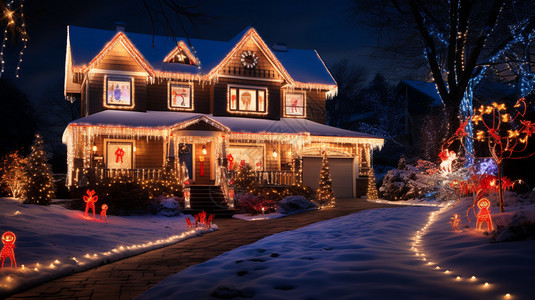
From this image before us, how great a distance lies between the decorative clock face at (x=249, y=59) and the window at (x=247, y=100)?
1.19 meters

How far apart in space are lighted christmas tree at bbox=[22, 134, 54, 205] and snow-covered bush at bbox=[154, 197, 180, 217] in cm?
365

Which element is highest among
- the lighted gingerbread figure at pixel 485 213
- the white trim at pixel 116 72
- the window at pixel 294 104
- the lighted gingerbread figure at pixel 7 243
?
the white trim at pixel 116 72

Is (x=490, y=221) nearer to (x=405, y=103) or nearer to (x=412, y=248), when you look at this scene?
(x=412, y=248)

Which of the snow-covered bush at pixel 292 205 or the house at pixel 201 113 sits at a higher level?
the house at pixel 201 113

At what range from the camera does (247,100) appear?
25.3 m

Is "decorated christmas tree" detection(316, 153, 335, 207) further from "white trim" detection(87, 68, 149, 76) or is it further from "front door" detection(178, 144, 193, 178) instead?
"white trim" detection(87, 68, 149, 76)

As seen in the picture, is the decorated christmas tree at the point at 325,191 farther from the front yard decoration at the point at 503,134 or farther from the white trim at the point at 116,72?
the white trim at the point at 116,72

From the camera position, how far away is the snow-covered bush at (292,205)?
1864 cm

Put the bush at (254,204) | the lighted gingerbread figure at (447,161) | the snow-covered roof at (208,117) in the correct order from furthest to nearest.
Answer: the snow-covered roof at (208,117), the lighted gingerbread figure at (447,161), the bush at (254,204)

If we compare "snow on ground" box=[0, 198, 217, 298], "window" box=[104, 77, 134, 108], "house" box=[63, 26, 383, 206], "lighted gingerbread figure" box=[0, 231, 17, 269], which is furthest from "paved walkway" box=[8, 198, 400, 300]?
"window" box=[104, 77, 134, 108]

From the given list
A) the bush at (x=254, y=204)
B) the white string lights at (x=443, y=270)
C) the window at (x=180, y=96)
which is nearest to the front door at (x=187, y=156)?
the window at (x=180, y=96)

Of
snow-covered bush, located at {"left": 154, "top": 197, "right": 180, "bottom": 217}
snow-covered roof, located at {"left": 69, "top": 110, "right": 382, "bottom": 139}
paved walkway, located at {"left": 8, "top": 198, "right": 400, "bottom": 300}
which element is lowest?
paved walkway, located at {"left": 8, "top": 198, "right": 400, "bottom": 300}

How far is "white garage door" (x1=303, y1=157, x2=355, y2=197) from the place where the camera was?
1053 inches

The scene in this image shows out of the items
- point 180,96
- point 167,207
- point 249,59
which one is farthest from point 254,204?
point 249,59
